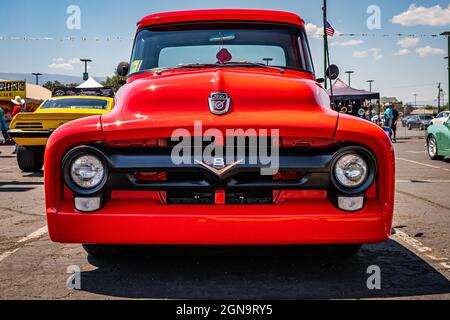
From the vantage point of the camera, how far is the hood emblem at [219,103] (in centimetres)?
336

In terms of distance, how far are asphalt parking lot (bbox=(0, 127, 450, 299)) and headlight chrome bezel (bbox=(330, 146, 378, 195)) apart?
59cm

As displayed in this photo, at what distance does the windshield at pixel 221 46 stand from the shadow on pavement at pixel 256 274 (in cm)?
157

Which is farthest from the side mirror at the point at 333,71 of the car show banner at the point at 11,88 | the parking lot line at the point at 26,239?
the car show banner at the point at 11,88

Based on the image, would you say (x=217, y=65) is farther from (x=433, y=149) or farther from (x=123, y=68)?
(x=433, y=149)

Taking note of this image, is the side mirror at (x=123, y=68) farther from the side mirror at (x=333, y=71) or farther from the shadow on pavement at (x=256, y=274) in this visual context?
the side mirror at (x=333, y=71)

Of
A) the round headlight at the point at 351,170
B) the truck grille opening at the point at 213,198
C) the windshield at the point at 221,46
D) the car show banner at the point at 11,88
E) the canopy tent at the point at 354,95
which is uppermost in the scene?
the car show banner at the point at 11,88

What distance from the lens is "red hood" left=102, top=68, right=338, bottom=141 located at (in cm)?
318

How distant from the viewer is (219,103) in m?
3.39

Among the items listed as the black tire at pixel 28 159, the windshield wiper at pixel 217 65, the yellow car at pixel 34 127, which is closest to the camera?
the windshield wiper at pixel 217 65

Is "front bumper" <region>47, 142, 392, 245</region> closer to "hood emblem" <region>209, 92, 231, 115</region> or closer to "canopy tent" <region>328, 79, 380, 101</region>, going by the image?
"hood emblem" <region>209, 92, 231, 115</region>

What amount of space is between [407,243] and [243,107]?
2032 mm

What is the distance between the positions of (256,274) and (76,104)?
9538mm

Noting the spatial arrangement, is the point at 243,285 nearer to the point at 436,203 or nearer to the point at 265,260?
the point at 265,260

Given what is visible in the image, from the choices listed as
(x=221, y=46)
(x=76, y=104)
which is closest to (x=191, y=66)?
(x=221, y=46)
